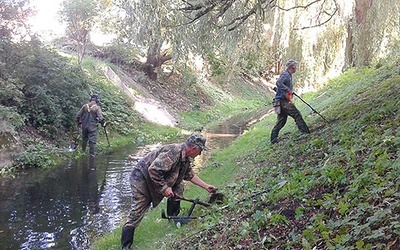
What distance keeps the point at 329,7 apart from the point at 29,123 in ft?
35.3

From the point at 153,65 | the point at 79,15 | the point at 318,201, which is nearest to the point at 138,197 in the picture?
the point at 318,201

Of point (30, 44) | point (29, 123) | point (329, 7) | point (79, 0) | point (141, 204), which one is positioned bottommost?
point (141, 204)

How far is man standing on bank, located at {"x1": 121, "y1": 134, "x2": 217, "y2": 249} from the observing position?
18.4ft

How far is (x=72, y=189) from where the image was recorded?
9.61 meters

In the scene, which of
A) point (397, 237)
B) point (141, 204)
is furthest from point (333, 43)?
point (397, 237)

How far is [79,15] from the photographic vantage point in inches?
790

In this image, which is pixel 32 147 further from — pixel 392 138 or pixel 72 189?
pixel 392 138

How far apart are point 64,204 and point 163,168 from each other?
378cm

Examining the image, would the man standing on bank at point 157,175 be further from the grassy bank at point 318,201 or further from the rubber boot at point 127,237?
the grassy bank at point 318,201

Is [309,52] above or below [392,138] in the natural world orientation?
above

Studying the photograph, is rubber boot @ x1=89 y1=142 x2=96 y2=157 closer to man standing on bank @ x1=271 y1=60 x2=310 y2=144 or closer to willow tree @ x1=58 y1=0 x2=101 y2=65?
man standing on bank @ x1=271 y1=60 x2=310 y2=144

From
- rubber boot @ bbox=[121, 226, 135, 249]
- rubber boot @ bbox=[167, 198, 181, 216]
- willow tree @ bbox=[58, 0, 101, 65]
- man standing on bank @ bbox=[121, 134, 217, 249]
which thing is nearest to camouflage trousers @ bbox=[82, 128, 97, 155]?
willow tree @ bbox=[58, 0, 101, 65]

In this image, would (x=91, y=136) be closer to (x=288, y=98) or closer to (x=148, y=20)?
(x=148, y=20)

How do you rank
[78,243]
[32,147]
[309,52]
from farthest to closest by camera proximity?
1. [309,52]
2. [32,147]
3. [78,243]
